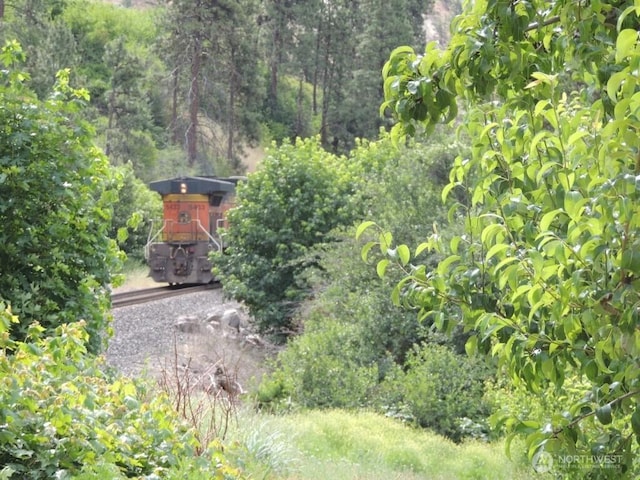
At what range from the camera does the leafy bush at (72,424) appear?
430cm

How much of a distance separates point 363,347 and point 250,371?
123 inches

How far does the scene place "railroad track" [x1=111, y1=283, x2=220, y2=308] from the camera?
23983 millimetres

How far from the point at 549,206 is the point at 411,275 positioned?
645 millimetres

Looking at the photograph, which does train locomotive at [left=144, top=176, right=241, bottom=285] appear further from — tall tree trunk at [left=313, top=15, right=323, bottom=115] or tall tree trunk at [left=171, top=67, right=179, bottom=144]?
tall tree trunk at [left=313, top=15, right=323, bottom=115]

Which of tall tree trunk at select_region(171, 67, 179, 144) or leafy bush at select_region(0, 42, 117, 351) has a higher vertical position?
tall tree trunk at select_region(171, 67, 179, 144)

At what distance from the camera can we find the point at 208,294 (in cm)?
2738

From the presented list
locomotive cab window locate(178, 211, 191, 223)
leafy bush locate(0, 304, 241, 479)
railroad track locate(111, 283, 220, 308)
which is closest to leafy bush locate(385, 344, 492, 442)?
leafy bush locate(0, 304, 241, 479)

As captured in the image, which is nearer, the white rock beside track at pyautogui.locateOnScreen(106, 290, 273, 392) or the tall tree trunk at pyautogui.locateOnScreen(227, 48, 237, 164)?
the white rock beside track at pyautogui.locateOnScreen(106, 290, 273, 392)

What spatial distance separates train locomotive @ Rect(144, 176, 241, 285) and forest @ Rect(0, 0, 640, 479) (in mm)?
6140

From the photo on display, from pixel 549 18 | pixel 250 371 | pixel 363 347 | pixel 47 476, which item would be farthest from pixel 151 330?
pixel 549 18

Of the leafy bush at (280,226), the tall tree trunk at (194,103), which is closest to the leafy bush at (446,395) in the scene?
the leafy bush at (280,226)

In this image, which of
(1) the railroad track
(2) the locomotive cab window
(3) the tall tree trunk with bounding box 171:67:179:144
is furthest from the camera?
(3) the tall tree trunk with bounding box 171:67:179:144

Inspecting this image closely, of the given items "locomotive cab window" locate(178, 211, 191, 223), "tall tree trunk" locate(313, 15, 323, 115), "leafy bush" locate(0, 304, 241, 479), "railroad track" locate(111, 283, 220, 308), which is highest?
"tall tree trunk" locate(313, 15, 323, 115)

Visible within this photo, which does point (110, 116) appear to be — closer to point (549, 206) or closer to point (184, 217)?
point (184, 217)
